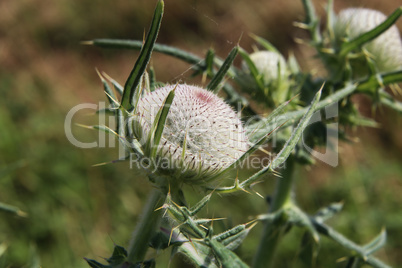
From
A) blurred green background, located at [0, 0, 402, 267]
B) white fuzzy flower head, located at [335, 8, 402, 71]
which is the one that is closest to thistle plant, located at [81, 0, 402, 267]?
white fuzzy flower head, located at [335, 8, 402, 71]

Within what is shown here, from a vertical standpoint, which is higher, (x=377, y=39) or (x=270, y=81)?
(x=377, y=39)

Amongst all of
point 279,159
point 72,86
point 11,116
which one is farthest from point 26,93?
point 279,159

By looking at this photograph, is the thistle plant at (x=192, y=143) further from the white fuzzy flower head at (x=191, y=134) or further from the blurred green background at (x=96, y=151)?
the blurred green background at (x=96, y=151)

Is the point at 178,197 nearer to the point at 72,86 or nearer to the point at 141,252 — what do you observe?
the point at 141,252

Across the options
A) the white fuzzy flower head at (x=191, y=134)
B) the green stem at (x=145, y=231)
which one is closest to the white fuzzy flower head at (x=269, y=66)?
the white fuzzy flower head at (x=191, y=134)

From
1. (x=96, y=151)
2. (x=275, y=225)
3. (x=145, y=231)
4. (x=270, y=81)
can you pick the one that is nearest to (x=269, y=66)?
(x=270, y=81)

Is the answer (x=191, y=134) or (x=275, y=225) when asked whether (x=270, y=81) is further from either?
(x=191, y=134)

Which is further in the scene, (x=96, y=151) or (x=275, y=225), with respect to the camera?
(x=96, y=151)
